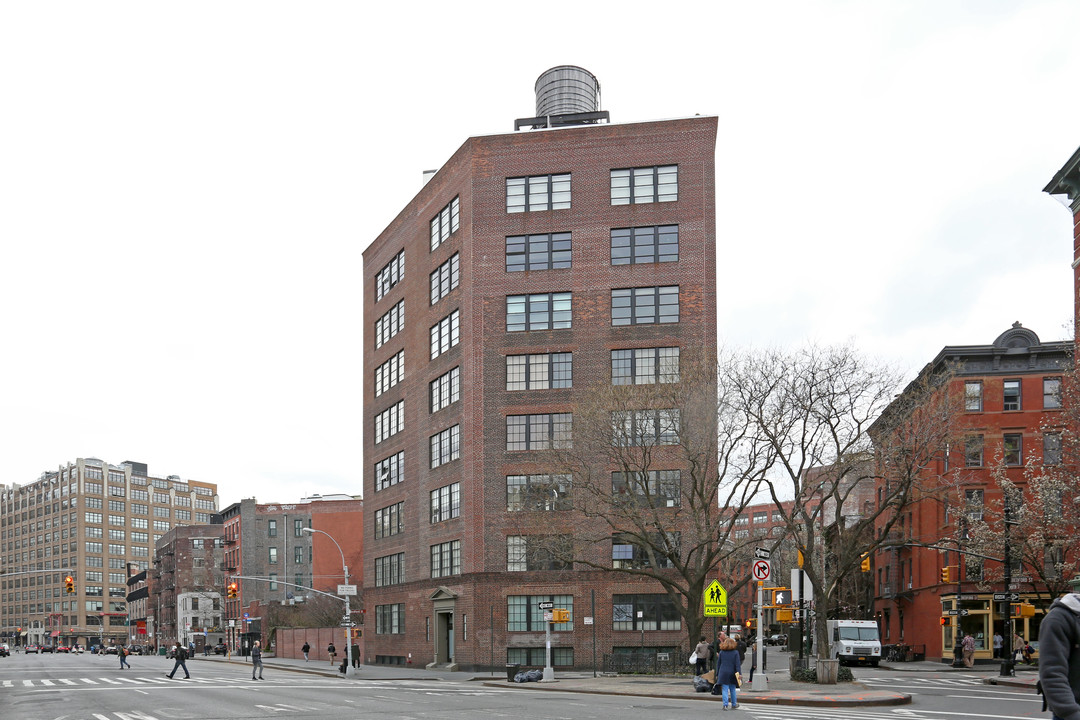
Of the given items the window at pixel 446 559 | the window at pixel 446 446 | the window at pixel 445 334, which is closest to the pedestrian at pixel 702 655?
the window at pixel 446 559

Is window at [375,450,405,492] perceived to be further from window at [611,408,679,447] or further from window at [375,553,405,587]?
window at [611,408,679,447]

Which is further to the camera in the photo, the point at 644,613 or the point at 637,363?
the point at 637,363

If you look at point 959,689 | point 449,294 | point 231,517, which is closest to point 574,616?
point 449,294

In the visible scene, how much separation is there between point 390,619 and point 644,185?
3396 cm

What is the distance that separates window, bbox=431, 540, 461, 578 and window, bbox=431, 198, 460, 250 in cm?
1862

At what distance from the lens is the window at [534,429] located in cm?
5866

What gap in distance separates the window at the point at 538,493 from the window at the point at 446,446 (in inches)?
178

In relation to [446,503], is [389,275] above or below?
above

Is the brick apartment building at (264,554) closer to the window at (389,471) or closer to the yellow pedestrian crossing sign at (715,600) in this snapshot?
the window at (389,471)

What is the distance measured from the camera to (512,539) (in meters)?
58.8

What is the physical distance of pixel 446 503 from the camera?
63.2 m

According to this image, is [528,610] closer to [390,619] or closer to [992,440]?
[390,619]

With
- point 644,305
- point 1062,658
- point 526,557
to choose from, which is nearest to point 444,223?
point 644,305

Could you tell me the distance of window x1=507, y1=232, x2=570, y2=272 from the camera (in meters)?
60.7
